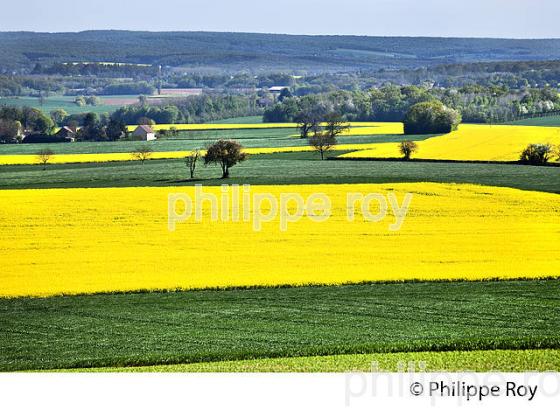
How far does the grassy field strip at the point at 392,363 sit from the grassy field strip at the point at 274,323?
378mm

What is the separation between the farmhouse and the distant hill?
64.0 feet

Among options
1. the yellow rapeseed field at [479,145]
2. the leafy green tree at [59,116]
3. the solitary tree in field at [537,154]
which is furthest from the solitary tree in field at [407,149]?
the leafy green tree at [59,116]

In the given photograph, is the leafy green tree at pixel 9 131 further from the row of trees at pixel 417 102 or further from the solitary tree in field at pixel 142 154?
the row of trees at pixel 417 102

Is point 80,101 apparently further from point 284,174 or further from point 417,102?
point 284,174

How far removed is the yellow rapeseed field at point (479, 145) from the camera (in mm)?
42375

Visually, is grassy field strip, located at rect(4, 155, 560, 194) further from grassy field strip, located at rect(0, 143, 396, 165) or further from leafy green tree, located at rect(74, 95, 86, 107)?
leafy green tree, located at rect(74, 95, 86, 107)

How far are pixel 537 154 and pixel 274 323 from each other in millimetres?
22037

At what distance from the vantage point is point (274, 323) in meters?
19.0

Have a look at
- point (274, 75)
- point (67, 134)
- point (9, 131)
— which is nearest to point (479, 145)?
point (67, 134)

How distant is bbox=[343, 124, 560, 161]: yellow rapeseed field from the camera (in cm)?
4238

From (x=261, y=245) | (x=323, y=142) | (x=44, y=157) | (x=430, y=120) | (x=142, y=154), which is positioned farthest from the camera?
(x=430, y=120)

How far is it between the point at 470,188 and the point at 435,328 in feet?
45.5

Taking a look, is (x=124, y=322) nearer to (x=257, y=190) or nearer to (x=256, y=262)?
(x=256, y=262)
